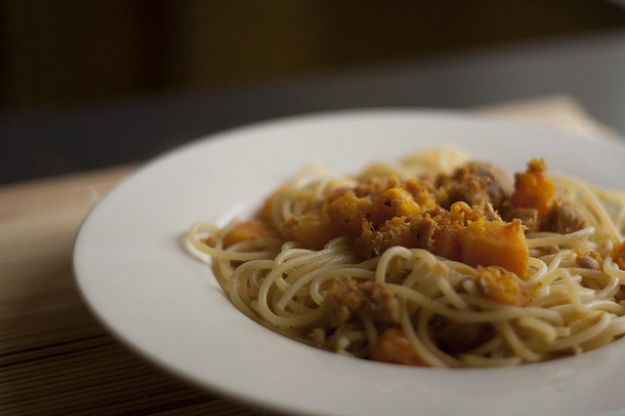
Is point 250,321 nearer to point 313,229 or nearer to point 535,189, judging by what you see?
point 313,229

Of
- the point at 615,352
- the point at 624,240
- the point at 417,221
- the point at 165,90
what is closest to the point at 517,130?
the point at 624,240

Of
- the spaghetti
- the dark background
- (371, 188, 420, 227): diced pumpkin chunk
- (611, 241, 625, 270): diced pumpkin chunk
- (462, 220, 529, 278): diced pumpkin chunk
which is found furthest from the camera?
the dark background

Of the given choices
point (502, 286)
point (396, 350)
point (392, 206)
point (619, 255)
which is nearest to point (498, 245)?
point (502, 286)

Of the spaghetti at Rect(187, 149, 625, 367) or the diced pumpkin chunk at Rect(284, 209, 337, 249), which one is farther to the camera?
the diced pumpkin chunk at Rect(284, 209, 337, 249)

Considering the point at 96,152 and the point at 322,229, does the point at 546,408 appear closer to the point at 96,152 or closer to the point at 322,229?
the point at 322,229

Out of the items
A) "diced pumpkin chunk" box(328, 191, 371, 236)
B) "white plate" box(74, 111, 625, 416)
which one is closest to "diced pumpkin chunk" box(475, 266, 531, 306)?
"white plate" box(74, 111, 625, 416)

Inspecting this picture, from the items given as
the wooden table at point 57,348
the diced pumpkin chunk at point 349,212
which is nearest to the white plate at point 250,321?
the wooden table at point 57,348

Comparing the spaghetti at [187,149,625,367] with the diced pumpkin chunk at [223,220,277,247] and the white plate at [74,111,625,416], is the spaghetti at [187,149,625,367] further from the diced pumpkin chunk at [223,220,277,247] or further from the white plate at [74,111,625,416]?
the white plate at [74,111,625,416]
